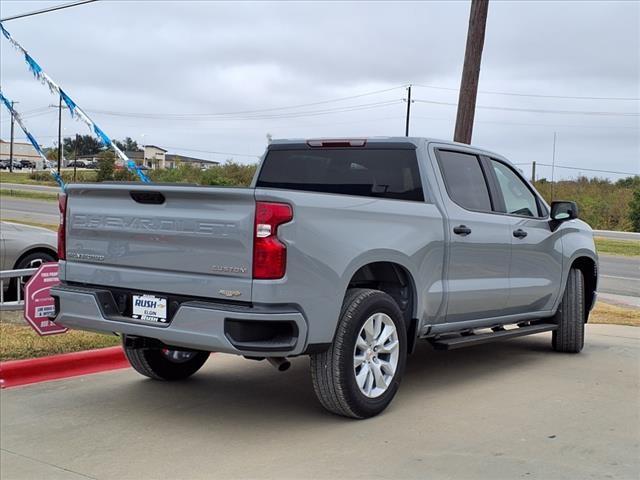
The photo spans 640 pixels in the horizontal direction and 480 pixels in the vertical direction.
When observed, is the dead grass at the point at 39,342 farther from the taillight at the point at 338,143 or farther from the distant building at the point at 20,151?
the distant building at the point at 20,151

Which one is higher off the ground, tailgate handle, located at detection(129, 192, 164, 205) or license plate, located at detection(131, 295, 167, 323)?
tailgate handle, located at detection(129, 192, 164, 205)

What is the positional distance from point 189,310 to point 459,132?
845 cm

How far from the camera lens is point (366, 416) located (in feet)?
17.3

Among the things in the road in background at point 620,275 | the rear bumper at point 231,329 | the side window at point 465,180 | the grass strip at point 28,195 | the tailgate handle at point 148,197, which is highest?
the side window at point 465,180

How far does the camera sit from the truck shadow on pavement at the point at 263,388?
5543 mm

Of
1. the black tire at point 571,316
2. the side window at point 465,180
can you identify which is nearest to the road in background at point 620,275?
the black tire at point 571,316

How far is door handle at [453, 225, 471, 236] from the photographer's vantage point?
19.9 feet

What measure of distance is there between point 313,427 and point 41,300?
3.07 metres

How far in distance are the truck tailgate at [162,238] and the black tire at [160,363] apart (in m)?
1.05

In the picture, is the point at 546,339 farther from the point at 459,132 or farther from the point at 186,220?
the point at 186,220

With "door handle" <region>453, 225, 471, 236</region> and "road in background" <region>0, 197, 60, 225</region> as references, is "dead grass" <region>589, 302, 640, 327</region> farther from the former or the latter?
Answer: "road in background" <region>0, 197, 60, 225</region>

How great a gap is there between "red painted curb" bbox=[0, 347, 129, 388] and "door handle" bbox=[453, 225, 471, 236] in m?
3.32

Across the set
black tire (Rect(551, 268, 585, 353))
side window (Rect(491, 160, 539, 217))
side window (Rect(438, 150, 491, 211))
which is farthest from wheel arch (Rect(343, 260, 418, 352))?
black tire (Rect(551, 268, 585, 353))

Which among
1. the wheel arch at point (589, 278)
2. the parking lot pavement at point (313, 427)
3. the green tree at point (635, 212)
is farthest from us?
the green tree at point (635, 212)
